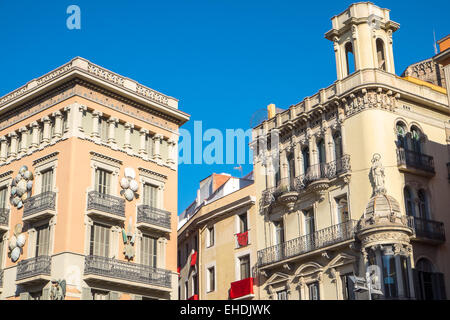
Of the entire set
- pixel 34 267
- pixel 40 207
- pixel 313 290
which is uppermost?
pixel 40 207

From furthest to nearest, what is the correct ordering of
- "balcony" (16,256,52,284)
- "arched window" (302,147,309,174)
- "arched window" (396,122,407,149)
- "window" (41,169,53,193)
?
"arched window" (302,147,309,174)
"arched window" (396,122,407,149)
"window" (41,169,53,193)
"balcony" (16,256,52,284)

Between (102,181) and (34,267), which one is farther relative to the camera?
(102,181)

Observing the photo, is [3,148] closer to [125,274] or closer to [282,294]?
[125,274]

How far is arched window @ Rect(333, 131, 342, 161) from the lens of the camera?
1700 inches

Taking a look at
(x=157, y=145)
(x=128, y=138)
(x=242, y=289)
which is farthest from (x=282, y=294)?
(x=128, y=138)

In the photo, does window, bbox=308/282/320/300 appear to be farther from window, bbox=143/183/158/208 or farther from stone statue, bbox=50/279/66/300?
stone statue, bbox=50/279/66/300

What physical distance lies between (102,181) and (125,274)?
555 cm

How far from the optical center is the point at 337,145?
43656 mm

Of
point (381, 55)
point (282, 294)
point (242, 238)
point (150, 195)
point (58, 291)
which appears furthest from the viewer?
point (242, 238)

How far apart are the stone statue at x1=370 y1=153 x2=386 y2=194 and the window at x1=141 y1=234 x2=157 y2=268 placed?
44.1 ft

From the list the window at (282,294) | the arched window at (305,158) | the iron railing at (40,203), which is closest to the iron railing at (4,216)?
the iron railing at (40,203)

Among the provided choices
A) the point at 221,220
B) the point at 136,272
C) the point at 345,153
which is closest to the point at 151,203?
the point at 136,272

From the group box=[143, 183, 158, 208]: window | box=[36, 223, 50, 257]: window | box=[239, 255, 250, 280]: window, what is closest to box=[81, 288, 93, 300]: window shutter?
box=[36, 223, 50, 257]: window

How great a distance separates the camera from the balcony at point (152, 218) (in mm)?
42375
